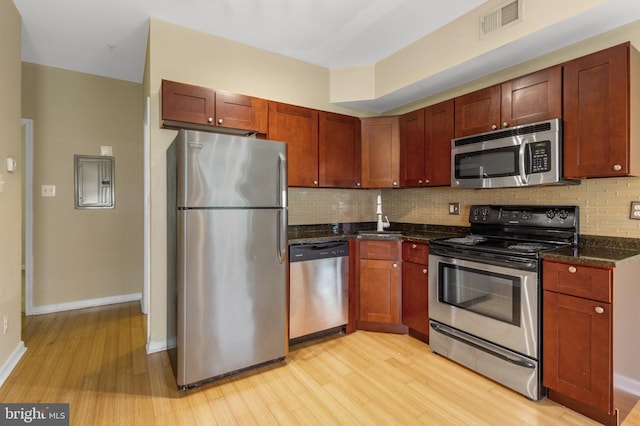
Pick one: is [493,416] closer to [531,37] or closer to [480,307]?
[480,307]

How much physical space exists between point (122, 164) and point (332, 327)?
10.5ft

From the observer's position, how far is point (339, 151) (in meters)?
3.27

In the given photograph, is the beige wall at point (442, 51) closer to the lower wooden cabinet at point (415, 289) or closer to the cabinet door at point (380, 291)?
the lower wooden cabinet at point (415, 289)

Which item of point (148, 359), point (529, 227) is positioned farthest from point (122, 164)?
point (529, 227)

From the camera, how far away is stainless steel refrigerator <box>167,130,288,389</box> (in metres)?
2.03

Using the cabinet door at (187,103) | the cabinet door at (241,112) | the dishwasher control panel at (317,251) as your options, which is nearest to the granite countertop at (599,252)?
the dishwasher control panel at (317,251)

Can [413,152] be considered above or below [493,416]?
above

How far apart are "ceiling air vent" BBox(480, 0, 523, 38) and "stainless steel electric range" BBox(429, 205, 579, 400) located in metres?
1.35

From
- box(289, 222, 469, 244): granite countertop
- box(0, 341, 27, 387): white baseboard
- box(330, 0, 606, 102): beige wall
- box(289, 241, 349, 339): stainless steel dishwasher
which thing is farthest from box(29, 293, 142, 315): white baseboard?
box(330, 0, 606, 102): beige wall

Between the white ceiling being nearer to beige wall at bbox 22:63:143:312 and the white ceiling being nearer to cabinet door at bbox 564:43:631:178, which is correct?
cabinet door at bbox 564:43:631:178

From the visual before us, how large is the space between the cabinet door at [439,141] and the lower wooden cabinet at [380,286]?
723mm

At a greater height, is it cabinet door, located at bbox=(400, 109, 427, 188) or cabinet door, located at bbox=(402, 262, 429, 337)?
cabinet door, located at bbox=(400, 109, 427, 188)

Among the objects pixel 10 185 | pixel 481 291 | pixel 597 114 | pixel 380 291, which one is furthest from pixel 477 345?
pixel 10 185

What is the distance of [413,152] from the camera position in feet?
10.3
